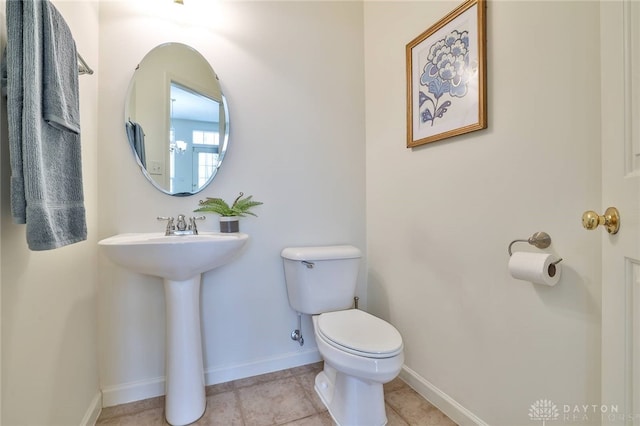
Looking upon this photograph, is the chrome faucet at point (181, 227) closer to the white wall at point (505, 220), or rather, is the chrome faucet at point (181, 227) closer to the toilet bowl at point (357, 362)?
the toilet bowl at point (357, 362)

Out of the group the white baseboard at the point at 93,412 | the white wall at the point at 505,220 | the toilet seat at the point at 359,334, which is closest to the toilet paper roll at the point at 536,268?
the white wall at the point at 505,220

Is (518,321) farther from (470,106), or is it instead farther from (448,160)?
(470,106)

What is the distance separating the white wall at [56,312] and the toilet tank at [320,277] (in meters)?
0.93

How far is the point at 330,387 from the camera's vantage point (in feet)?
4.79

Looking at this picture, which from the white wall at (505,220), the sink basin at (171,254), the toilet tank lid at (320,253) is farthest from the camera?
the toilet tank lid at (320,253)

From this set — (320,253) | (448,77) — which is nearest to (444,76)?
(448,77)

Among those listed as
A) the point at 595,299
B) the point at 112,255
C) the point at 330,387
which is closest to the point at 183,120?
the point at 112,255

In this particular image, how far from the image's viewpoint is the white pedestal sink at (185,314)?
3.85 feet

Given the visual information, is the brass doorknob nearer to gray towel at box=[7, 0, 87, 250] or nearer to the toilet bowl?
the toilet bowl

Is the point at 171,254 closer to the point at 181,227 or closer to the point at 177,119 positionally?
the point at 181,227

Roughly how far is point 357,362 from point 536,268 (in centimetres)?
71

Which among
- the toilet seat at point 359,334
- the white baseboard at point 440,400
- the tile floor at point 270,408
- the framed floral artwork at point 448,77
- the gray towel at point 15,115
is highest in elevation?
the framed floral artwork at point 448,77

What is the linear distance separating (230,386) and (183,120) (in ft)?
4.89

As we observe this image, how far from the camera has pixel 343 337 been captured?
1.20 m
